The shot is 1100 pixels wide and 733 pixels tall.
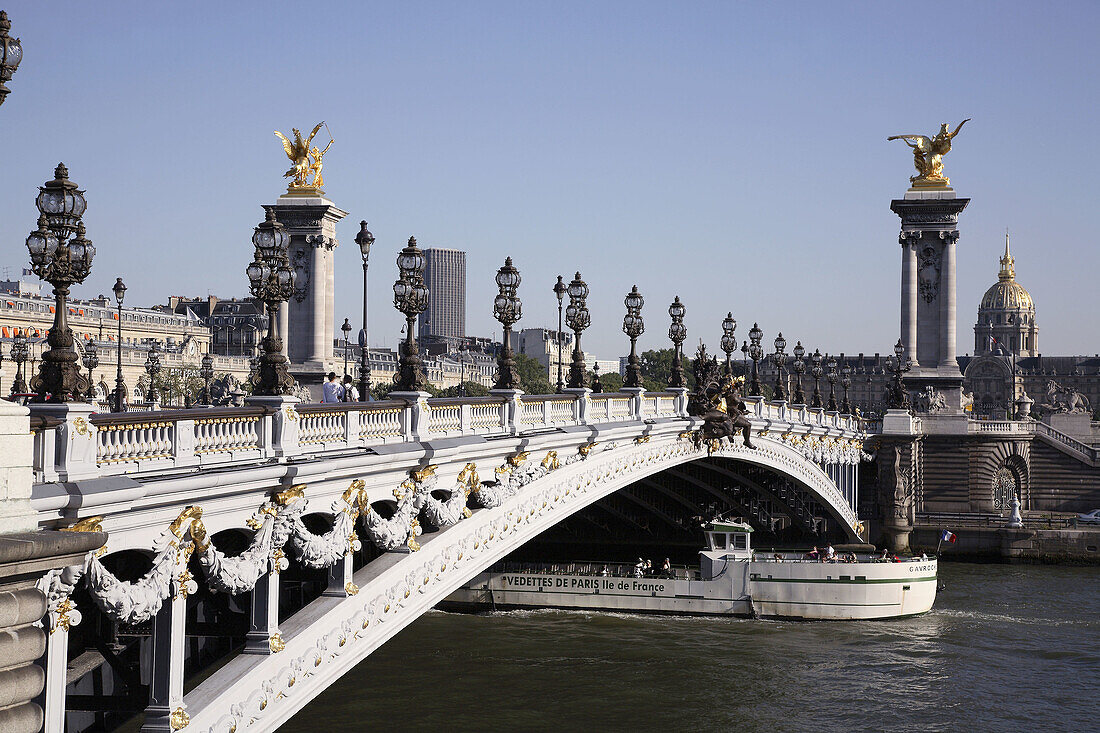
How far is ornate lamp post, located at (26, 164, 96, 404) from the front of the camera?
11375 mm

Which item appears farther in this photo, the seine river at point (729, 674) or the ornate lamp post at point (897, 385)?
the ornate lamp post at point (897, 385)

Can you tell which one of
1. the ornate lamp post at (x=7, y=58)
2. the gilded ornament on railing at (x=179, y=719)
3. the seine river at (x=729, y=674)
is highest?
the ornate lamp post at (x=7, y=58)

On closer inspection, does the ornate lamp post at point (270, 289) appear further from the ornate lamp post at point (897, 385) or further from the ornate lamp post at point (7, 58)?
the ornate lamp post at point (897, 385)

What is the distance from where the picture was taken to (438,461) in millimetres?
18984

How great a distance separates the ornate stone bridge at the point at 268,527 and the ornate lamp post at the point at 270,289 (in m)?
0.41

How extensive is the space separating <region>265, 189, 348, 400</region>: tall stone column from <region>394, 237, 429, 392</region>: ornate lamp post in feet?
103

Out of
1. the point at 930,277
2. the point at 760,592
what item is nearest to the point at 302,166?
the point at 760,592

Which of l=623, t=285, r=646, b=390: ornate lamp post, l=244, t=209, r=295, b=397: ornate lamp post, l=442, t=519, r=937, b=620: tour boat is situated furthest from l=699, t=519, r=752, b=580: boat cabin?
l=244, t=209, r=295, b=397: ornate lamp post

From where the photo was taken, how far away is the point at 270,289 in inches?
587

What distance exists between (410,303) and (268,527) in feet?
18.9

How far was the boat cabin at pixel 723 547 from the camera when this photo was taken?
45.8 meters

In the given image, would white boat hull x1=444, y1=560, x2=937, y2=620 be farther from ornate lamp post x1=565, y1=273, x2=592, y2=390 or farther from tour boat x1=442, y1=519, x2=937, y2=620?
ornate lamp post x1=565, y1=273, x2=592, y2=390

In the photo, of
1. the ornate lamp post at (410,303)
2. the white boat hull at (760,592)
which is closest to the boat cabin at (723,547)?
the white boat hull at (760,592)

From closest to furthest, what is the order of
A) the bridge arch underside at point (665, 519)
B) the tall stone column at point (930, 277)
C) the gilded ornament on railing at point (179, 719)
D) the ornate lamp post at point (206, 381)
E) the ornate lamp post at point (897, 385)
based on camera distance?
the gilded ornament on railing at point (179, 719) < the ornate lamp post at point (206, 381) < the bridge arch underside at point (665, 519) < the ornate lamp post at point (897, 385) < the tall stone column at point (930, 277)
